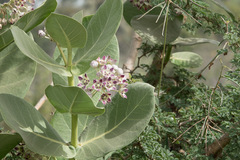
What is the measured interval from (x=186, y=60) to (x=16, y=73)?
595mm

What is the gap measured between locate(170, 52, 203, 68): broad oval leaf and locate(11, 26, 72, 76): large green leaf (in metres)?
0.60

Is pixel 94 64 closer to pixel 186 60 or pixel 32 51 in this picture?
pixel 32 51

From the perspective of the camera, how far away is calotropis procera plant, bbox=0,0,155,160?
58 centimetres

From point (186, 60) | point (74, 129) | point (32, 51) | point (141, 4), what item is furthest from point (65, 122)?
point (186, 60)

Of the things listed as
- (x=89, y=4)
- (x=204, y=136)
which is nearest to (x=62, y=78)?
(x=204, y=136)

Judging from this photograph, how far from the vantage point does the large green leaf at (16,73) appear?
2.49ft

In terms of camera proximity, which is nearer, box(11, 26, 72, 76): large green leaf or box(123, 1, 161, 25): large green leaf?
box(11, 26, 72, 76): large green leaf

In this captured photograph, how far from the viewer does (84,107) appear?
58 centimetres

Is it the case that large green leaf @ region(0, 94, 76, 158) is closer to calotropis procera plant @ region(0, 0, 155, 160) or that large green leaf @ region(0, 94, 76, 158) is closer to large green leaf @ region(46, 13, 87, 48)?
calotropis procera plant @ region(0, 0, 155, 160)

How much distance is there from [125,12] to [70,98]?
58cm

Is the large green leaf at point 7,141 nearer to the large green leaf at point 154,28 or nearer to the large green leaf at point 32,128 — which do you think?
the large green leaf at point 32,128

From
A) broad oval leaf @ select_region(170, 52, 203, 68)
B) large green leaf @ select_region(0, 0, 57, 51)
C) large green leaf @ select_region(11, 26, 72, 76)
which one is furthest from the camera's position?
broad oval leaf @ select_region(170, 52, 203, 68)

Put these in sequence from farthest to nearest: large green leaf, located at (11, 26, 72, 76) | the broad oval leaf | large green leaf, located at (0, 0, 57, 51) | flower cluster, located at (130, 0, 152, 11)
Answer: the broad oval leaf, flower cluster, located at (130, 0, 152, 11), large green leaf, located at (0, 0, 57, 51), large green leaf, located at (11, 26, 72, 76)

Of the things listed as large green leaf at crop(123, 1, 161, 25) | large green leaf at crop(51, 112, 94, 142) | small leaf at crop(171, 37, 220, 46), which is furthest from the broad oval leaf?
large green leaf at crop(51, 112, 94, 142)
